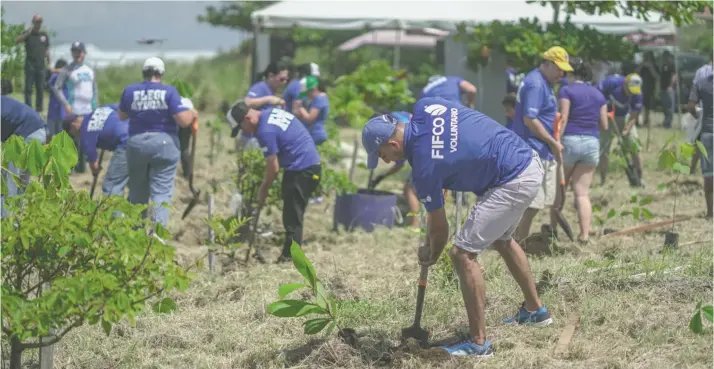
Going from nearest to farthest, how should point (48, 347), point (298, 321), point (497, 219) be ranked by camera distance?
1. point (48, 347)
2. point (497, 219)
3. point (298, 321)

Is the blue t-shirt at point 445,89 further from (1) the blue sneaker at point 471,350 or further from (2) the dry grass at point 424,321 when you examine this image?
(1) the blue sneaker at point 471,350

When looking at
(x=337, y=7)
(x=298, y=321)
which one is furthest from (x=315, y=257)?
(x=337, y=7)

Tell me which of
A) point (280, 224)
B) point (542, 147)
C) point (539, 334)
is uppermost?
point (542, 147)

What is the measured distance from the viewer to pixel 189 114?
8.41 meters

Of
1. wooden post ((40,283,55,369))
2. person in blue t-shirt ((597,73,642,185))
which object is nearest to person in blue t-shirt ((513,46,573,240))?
person in blue t-shirt ((597,73,642,185))

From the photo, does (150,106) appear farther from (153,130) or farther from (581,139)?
(581,139)

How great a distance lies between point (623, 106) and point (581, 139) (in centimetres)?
398

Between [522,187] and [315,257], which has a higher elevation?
[522,187]

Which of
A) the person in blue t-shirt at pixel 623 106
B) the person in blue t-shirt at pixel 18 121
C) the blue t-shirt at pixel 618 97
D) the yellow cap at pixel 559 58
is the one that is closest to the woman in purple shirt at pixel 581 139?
the yellow cap at pixel 559 58

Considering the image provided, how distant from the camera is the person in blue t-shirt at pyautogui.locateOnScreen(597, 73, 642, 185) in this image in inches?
483

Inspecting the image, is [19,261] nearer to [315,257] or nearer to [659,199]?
[315,257]

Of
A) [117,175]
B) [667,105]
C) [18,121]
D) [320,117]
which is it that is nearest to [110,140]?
[117,175]

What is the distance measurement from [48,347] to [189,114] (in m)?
3.73

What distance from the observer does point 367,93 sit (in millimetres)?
11352
